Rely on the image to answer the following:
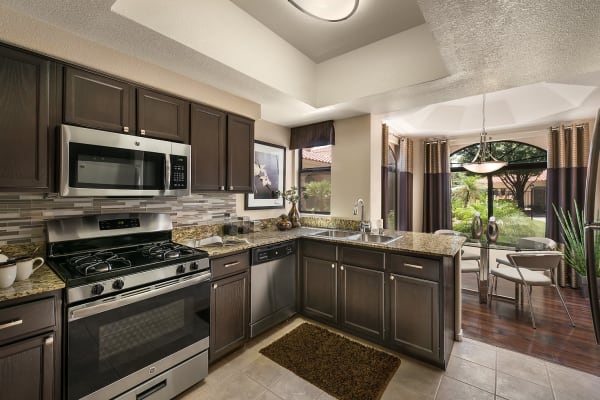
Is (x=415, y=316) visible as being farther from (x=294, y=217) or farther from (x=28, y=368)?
(x=28, y=368)

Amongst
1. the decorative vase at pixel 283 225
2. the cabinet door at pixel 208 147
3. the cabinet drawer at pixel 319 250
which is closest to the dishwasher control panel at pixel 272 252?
the cabinet drawer at pixel 319 250

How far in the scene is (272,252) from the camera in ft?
8.52

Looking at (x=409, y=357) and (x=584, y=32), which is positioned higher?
(x=584, y=32)

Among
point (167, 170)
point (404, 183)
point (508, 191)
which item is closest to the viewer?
point (167, 170)

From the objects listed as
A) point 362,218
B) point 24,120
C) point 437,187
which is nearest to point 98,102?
point 24,120

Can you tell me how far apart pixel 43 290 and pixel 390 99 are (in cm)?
306

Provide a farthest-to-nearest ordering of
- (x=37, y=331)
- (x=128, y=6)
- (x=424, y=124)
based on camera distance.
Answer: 1. (x=424, y=124)
2. (x=128, y=6)
3. (x=37, y=331)

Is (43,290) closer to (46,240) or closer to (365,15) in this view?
(46,240)

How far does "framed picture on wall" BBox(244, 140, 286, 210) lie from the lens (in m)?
3.38

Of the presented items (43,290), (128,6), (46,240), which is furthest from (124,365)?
(128,6)

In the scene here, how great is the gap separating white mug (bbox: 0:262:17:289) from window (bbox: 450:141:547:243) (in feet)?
19.5

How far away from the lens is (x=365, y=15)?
2182 millimetres

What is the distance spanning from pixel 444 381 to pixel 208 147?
2.75 meters

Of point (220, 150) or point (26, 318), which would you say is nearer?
point (26, 318)
